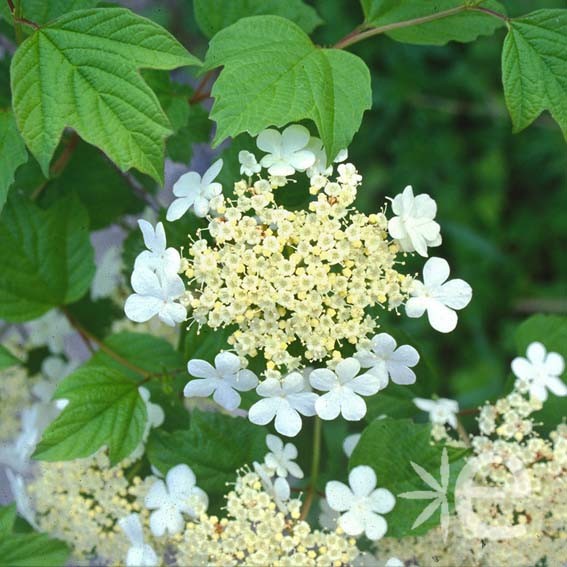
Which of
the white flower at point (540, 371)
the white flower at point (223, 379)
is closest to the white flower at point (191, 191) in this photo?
the white flower at point (223, 379)

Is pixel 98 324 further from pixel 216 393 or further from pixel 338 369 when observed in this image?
pixel 338 369

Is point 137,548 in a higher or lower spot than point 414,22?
lower

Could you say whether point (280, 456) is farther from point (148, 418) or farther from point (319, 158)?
point (319, 158)

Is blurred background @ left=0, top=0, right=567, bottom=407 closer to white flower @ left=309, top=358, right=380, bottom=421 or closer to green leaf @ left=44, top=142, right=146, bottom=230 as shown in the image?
green leaf @ left=44, top=142, right=146, bottom=230

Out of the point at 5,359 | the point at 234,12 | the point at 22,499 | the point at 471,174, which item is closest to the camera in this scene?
the point at 5,359

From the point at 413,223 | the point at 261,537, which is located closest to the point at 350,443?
the point at 261,537

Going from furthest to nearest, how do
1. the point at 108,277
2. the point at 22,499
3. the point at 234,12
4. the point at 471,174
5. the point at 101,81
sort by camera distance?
the point at 471,174, the point at 108,277, the point at 22,499, the point at 234,12, the point at 101,81

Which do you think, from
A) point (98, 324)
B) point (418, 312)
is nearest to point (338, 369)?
point (418, 312)
